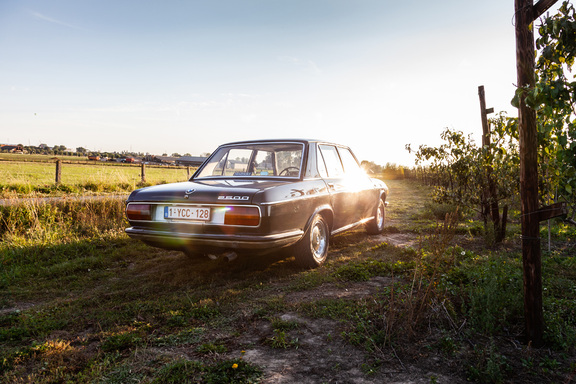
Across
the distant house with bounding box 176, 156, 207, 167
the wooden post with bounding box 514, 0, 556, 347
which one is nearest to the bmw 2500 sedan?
the wooden post with bounding box 514, 0, 556, 347

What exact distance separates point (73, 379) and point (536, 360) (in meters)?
3.06

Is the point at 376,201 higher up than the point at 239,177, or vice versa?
the point at 239,177

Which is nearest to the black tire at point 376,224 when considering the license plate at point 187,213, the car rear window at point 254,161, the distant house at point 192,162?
the car rear window at point 254,161

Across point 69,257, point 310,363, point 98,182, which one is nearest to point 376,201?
point 310,363

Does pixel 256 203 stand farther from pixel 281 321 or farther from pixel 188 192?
pixel 281 321

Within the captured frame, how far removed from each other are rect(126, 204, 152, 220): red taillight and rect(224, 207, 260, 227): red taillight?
40.9 inches

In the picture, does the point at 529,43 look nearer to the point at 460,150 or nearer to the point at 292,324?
the point at 292,324

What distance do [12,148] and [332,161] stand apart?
10314cm

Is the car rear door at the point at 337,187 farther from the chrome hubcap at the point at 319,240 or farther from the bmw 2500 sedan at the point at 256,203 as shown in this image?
the chrome hubcap at the point at 319,240

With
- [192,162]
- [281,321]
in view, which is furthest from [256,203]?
[192,162]

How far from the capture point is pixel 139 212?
418cm

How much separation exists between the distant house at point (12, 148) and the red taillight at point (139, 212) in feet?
320

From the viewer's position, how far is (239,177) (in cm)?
468

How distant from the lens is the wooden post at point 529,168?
8.48 feet
